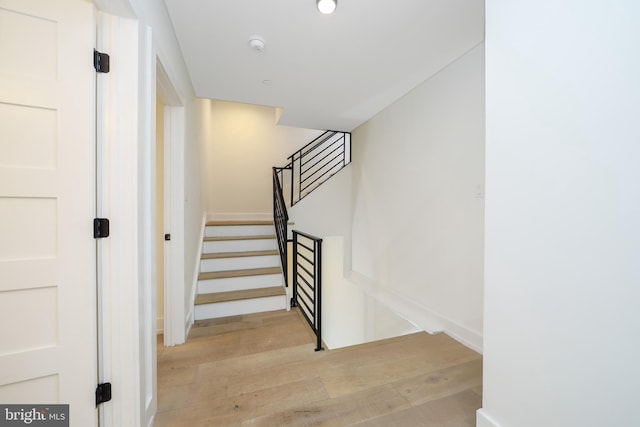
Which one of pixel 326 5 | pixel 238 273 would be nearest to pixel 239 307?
pixel 238 273

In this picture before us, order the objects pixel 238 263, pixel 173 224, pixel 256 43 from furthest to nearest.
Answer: pixel 238 263
pixel 173 224
pixel 256 43

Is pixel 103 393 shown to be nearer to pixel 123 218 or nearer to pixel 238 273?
pixel 123 218

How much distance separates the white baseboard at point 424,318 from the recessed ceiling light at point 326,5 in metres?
2.65

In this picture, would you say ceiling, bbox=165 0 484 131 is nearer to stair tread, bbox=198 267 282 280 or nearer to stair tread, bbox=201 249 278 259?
stair tread, bbox=201 249 278 259

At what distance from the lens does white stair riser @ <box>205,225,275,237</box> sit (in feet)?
11.8

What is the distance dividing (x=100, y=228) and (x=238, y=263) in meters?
2.21

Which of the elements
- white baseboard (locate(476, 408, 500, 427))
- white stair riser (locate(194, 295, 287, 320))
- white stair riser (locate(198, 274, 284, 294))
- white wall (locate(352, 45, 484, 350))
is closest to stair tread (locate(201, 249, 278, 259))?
white stair riser (locate(198, 274, 284, 294))

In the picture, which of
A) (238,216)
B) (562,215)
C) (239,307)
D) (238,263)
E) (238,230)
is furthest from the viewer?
(238,216)

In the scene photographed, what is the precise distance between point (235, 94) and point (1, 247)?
2342mm

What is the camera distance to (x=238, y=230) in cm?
373

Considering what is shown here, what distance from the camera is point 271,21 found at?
1644 mm

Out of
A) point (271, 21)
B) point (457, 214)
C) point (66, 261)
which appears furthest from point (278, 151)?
point (66, 261)

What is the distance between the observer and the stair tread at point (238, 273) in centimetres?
286

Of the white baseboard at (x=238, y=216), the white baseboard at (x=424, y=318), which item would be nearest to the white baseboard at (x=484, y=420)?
the white baseboard at (x=424, y=318)
